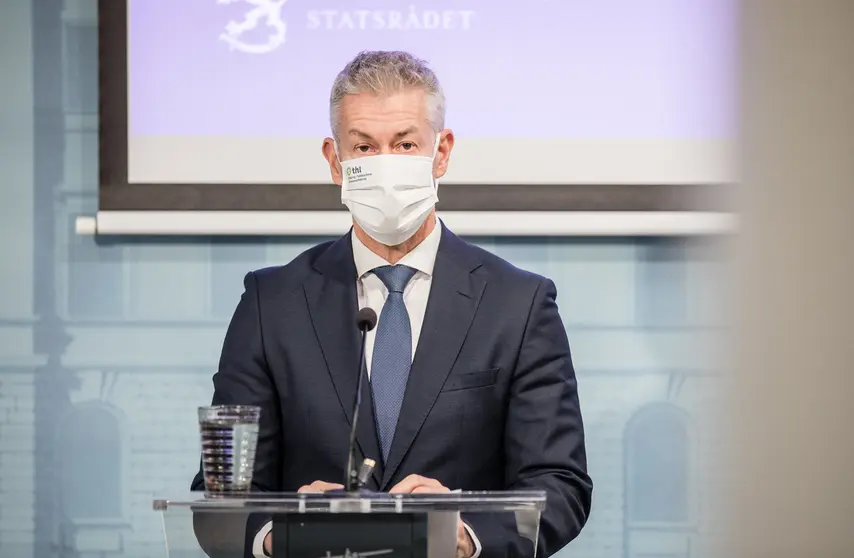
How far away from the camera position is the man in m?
2.08

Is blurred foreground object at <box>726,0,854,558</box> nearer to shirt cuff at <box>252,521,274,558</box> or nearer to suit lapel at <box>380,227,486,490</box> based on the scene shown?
shirt cuff at <box>252,521,274,558</box>

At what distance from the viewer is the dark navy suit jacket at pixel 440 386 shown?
6.79 ft

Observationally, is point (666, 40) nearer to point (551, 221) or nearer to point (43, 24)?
point (551, 221)

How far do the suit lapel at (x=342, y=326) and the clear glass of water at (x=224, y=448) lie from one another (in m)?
0.49

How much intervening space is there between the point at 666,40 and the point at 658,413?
104 cm

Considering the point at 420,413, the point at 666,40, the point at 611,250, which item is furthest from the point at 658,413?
the point at 420,413

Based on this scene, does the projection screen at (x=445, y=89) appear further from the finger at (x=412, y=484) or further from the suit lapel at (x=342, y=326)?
the finger at (x=412, y=484)

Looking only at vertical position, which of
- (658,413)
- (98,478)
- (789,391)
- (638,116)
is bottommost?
(98,478)

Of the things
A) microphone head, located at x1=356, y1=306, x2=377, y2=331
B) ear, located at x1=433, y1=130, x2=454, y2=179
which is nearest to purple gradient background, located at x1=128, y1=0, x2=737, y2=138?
ear, located at x1=433, y1=130, x2=454, y2=179

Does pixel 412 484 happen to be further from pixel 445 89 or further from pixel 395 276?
pixel 445 89

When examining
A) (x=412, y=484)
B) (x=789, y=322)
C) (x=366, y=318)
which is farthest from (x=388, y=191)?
(x=789, y=322)

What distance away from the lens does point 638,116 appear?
314 cm

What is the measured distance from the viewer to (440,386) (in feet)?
6.85

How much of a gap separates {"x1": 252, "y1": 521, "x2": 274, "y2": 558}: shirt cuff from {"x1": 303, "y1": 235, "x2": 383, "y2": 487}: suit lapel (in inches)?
21.5
